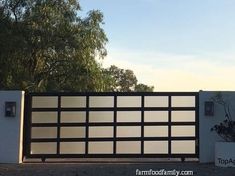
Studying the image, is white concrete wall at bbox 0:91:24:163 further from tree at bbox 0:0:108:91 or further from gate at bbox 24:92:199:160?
tree at bbox 0:0:108:91

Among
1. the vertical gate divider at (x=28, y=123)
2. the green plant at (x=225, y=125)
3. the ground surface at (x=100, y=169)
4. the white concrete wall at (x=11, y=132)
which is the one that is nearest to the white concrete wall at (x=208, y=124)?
the green plant at (x=225, y=125)

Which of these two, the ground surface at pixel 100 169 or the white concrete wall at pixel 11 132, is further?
the white concrete wall at pixel 11 132

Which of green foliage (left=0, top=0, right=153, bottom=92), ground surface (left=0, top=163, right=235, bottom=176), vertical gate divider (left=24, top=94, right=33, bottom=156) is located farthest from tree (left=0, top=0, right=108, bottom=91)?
ground surface (left=0, top=163, right=235, bottom=176)

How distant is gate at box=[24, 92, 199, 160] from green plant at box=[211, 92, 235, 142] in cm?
68

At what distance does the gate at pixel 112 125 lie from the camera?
16625 millimetres

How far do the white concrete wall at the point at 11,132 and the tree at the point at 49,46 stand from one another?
832 centimetres

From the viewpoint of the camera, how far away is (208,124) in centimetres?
1628

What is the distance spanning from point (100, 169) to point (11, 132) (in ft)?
10.3

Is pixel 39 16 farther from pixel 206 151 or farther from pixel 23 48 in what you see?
pixel 206 151

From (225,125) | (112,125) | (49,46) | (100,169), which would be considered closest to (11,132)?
(112,125)

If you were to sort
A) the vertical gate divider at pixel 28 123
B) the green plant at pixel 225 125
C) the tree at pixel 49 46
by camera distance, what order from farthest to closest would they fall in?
the tree at pixel 49 46, the vertical gate divider at pixel 28 123, the green plant at pixel 225 125

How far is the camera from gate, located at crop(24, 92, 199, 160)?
1662cm

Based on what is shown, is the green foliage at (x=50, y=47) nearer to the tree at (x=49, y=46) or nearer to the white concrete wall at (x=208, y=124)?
the tree at (x=49, y=46)

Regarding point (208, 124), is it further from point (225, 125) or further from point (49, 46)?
point (49, 46)
